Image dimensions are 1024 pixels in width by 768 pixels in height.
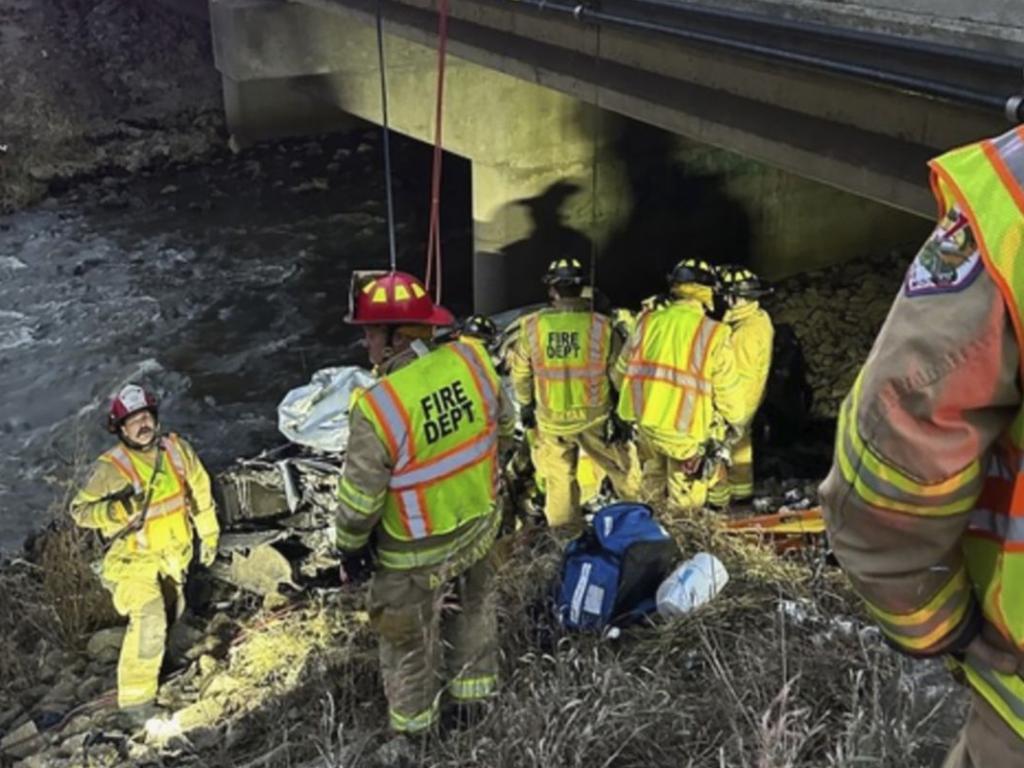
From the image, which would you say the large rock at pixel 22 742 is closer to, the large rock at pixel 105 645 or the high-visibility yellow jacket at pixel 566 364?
the large rock at pixel 105 645

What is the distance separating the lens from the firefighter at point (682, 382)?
644 centimetres

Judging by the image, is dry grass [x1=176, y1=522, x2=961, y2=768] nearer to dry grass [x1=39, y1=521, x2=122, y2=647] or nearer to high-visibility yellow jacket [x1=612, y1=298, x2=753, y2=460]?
high-visibility yellow jacket [x1=612, y1=298, x2=753, y2=460]

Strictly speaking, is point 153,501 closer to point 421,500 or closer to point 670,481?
point 421,500

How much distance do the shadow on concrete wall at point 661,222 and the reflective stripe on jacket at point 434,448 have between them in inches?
364

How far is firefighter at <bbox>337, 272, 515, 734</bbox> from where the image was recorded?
13.0ft

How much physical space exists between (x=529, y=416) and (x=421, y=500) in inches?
131

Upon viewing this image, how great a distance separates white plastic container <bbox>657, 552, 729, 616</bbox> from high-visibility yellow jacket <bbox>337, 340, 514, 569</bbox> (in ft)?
2.62

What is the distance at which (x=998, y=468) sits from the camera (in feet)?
5.80

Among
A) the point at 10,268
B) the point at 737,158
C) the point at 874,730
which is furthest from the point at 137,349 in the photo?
the point at 874,730

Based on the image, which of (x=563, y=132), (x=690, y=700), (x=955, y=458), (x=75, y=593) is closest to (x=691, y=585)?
(x=690, y=700)

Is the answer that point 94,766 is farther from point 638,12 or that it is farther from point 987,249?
point 638,12

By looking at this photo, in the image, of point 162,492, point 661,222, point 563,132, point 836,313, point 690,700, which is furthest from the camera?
point 661,222

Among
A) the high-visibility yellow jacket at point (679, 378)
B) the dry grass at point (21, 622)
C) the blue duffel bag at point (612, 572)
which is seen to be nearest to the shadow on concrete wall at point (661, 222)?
the high-visibility yellow jacket at point (679, 378)

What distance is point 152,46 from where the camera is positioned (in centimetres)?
2362
